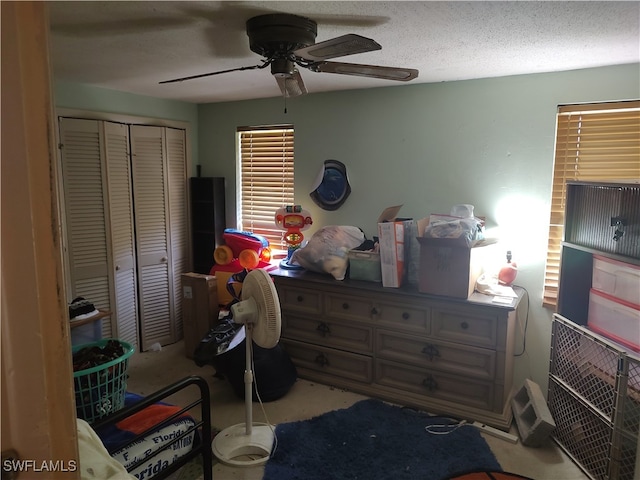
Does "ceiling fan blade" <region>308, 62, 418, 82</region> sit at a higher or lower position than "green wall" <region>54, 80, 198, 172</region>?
lower

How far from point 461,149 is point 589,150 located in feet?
2.49

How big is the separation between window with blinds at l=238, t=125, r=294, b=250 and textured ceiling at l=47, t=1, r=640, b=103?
3.04 ft

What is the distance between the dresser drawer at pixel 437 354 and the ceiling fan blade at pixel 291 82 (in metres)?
1.60

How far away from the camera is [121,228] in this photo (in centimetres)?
353

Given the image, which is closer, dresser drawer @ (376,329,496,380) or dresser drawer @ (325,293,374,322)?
dresser drawer @ (376,329,496,380)

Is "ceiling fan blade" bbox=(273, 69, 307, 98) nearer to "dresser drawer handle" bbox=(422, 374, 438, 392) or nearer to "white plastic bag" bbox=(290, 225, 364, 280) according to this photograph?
"white plastic bag" bbox=(290, 225, 364, 280)

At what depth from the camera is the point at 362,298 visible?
2.85 m

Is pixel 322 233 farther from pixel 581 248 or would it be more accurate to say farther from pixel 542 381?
pixel 542 381

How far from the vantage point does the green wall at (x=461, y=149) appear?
269 cm

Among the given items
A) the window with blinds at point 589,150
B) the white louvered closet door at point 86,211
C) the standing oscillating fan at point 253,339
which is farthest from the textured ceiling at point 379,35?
the standing oscillating fan at point 253,339

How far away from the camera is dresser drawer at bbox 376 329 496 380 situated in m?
2.54

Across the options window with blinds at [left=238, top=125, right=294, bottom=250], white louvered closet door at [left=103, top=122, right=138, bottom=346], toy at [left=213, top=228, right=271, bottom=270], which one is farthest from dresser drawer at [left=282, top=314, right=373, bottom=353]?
white louvered closet door at [left=103, top=122, right=138, bottom=346]

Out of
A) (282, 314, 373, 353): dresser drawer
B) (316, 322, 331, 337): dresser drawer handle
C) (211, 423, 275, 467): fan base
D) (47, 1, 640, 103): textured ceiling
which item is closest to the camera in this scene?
(47, 1, 640, 103): textured ceiling

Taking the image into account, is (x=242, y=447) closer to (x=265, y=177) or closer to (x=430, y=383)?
(x=430, y=383)
